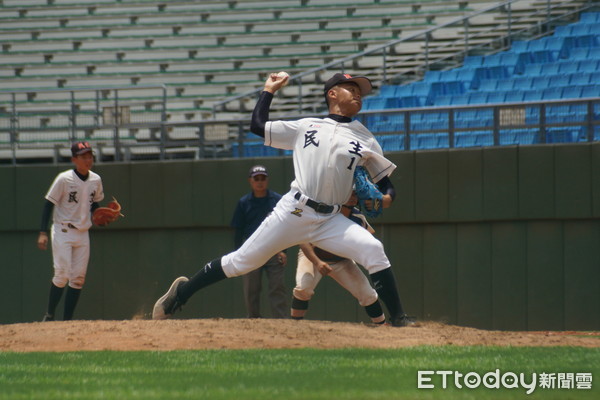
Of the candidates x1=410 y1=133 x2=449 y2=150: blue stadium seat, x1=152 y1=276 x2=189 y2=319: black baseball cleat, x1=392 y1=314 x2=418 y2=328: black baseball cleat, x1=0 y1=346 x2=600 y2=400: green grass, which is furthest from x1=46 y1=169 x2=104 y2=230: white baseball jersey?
x1=392 y1=314 x2=418 y2=328: black baseball cleat

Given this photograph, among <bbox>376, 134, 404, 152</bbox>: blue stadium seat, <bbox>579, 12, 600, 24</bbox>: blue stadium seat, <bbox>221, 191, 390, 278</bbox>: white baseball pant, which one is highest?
<bbox>579, 12, 600, 24</bbox>: blue stadium seat

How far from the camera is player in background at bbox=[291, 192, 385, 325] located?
7.34 metres

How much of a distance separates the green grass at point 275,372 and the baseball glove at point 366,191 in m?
1.09

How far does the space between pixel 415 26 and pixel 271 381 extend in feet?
40.9

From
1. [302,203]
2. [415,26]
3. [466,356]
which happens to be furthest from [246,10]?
[466,356]

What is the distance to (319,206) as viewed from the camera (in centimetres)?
668

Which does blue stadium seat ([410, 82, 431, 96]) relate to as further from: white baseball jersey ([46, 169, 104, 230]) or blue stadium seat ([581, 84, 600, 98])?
white baseball jersey ([46, 169, 104, 230])

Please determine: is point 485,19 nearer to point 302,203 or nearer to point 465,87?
point 465,87

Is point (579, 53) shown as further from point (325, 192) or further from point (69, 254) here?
point (325, 192)

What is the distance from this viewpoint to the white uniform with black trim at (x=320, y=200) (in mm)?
6672

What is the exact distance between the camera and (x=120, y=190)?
41.0ft

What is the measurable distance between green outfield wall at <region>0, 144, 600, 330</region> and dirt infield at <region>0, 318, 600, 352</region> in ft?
11.8

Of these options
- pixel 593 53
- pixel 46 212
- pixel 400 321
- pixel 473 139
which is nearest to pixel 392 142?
pixel 473 139

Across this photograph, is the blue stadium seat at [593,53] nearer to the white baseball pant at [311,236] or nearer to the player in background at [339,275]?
the player in background at [339,275]
